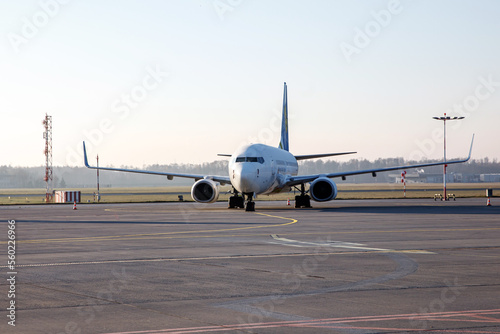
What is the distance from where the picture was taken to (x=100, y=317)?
8719 mm

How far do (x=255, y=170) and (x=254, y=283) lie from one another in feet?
91.2

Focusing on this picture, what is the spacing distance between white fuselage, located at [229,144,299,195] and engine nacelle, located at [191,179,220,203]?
3.24m

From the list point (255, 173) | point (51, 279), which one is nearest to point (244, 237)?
point (51, 279)

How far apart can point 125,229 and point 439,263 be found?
46.5ft

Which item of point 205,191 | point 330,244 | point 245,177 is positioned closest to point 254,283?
point 330,244

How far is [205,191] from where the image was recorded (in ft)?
144

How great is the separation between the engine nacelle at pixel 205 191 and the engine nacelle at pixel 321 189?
6.11 metres

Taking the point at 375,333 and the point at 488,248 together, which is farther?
the point at 488,248

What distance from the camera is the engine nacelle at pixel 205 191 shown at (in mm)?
43656

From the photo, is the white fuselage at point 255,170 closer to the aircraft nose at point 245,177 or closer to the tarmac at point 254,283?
the aircraft nose at point 245,177

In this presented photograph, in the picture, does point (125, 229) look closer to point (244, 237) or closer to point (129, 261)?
point (244, 237)

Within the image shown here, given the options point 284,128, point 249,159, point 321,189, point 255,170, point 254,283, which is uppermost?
point 284,128

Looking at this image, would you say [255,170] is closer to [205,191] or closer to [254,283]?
[205,191]

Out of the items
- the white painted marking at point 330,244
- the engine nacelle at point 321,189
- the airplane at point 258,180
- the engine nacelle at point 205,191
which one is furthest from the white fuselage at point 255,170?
the white painted marking at point 330,244
